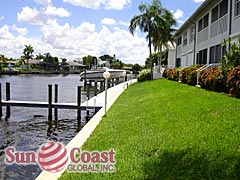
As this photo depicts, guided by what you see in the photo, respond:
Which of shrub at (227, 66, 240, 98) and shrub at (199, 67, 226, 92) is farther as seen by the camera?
shrub at (199, 67, 226, 92)

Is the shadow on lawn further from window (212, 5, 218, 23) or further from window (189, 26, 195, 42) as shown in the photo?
window (189, 26, 195, 42)

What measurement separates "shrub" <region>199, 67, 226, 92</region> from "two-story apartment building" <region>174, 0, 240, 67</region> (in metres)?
2.93

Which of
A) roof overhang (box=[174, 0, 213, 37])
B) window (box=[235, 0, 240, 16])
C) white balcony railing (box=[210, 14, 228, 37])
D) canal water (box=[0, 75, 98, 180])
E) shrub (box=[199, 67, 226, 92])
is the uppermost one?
roof overhang (box=[174, 0, 213, 37])

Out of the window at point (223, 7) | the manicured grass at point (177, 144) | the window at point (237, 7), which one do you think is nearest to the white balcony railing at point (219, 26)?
the window at point (223, 7)

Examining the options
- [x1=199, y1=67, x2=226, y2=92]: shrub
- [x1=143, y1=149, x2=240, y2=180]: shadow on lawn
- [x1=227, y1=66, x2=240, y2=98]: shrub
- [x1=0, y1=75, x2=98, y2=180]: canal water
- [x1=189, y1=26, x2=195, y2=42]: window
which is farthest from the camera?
[x1=189, y1=26, x2=195, y2=42]: window

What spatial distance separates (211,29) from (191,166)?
1892cm

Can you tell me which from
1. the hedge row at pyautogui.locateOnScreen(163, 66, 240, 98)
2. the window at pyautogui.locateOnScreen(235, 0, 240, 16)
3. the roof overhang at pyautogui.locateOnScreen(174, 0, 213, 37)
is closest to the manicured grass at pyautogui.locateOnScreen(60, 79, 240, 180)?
the hedge row at pyautogui.locateOnScreen(163, 66, 240, 98)

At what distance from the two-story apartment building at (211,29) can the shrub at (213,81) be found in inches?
115

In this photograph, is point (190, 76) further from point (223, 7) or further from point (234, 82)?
point (234, 82)

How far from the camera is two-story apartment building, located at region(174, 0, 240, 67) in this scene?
1798cm

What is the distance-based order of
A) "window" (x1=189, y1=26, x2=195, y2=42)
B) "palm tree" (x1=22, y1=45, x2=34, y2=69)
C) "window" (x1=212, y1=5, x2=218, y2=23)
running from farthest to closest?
"palm tree" (x1=22, y1=45, x2=34, y2=69) < "window" (x1=189, y1=26, x2=195, y2=42) < "window" (x1=212, y1=5, x2=218, y2=23)

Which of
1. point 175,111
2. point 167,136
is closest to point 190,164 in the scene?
point 167,136

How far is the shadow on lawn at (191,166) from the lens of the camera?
511 cm

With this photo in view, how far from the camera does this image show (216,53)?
21.5 metres
